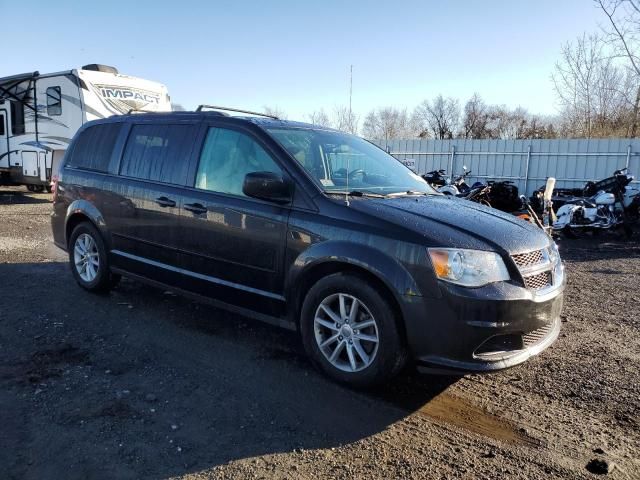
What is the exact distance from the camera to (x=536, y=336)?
3543 millimetres

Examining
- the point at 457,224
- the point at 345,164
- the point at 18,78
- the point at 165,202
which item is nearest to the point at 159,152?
the point at 165,202

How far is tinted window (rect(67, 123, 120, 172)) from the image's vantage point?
5.67 m

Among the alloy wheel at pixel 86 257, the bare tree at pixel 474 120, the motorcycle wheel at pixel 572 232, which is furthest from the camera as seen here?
the bare tree at pixel 474 120

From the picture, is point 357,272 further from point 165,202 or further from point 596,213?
point 596,213

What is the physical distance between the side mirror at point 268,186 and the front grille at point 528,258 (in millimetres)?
1709

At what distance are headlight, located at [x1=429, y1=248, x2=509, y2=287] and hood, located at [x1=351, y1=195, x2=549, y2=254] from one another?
58 millimetres

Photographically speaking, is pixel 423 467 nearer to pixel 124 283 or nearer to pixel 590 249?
pixel 124 283

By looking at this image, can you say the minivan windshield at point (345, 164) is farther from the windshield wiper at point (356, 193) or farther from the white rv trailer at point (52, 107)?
the white rv trailer at point (52, 107)

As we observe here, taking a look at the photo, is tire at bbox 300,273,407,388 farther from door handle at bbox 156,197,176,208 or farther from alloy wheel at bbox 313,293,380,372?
door handle at bbox 156,197,176,208

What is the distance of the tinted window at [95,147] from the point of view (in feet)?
18.6

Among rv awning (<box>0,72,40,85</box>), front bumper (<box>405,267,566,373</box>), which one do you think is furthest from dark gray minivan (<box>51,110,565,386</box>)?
rv awning (<box>0,72,40,85</box>)

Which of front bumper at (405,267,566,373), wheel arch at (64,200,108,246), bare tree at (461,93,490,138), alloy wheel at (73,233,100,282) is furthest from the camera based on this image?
bare tree at (461,93,490,138)

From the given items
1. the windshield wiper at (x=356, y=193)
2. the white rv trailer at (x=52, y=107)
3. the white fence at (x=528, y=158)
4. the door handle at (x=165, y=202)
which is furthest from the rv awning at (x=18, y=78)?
the windshield wiper at (x=356, y=193)

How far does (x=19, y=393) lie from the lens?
353cm
